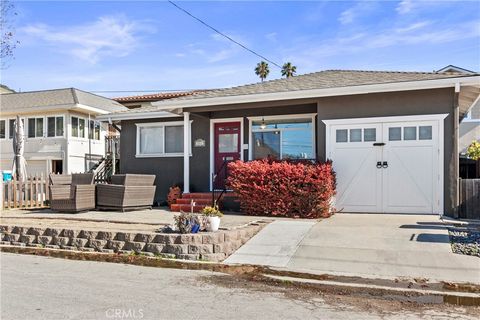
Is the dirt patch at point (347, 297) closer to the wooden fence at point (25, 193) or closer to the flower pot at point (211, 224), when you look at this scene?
the flower pot at point (211, 224)

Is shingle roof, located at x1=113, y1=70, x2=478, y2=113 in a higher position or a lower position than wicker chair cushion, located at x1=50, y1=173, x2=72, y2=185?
higher

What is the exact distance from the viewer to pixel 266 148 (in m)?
14.5

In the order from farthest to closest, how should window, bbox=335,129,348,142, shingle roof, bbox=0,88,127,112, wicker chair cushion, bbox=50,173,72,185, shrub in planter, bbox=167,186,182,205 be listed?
shingle roof, bbox=0,88,127,112 < shrub in planter, bbox=167,186,182,205 < wicker chair cushion, bbox=50,173,72,185 < window, bbox=335,129,348,142

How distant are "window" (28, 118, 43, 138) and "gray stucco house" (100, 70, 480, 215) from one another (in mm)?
14128

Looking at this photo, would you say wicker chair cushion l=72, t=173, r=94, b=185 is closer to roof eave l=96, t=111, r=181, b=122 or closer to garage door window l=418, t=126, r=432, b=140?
roof eave l=96, t=111, r=181, b=122

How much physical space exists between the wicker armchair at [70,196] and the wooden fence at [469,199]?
9.94 metres

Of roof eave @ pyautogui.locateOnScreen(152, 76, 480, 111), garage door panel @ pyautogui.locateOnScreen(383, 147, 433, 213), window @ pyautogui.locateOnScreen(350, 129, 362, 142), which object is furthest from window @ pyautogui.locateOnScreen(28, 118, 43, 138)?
garage door panel @ pyautogui.locateOnScreen(383, 147, 433, 213)

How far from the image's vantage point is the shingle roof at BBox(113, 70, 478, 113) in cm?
1165

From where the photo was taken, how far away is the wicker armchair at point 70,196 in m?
12.3

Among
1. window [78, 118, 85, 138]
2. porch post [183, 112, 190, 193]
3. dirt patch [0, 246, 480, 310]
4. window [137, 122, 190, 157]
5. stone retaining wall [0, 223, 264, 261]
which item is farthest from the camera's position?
window [78, 118, 85, 138]

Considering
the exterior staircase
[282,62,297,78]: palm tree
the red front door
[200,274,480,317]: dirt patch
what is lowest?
[200,274,480,317]: dirt patch

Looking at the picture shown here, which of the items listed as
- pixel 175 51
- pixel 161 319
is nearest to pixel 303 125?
pixel 175 51

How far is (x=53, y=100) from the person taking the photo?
25.5 meters

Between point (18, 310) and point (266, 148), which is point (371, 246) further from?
point (266, 148)
